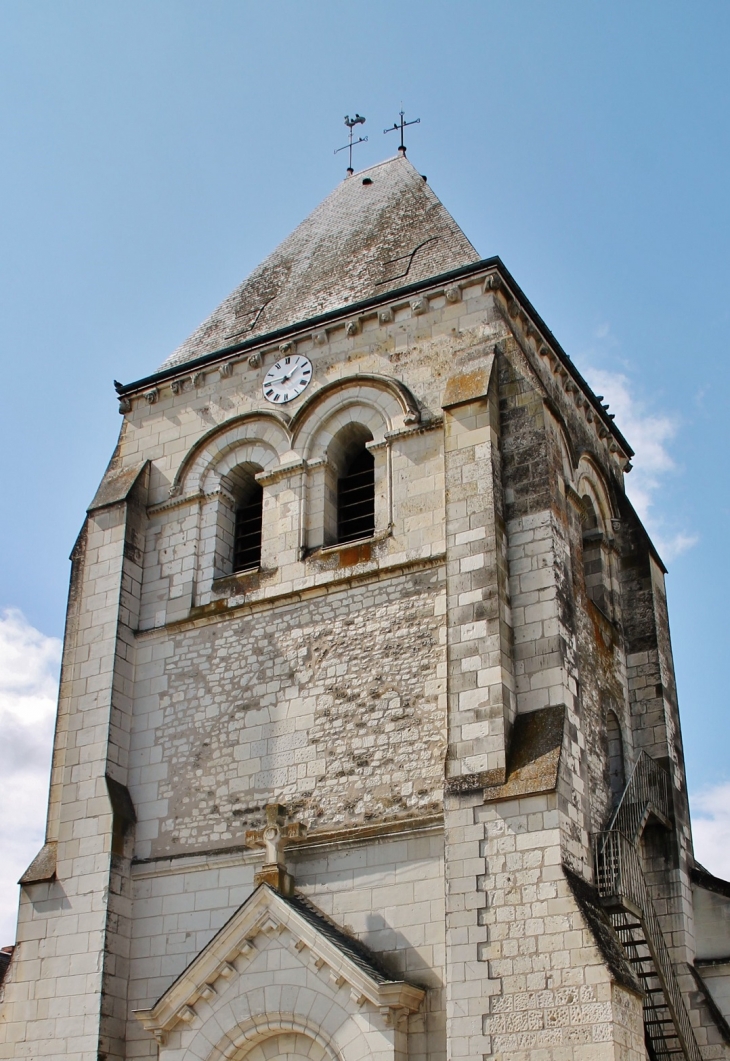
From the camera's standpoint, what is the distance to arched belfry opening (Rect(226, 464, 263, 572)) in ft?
52.9

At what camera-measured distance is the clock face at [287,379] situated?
16.3 metres

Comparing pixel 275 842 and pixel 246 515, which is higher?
pixel 246 515

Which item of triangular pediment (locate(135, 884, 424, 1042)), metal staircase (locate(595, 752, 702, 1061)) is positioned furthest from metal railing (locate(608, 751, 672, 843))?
triangular pediment (locate(135, 884, 424, 1042))

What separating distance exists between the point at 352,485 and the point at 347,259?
387 centimetres

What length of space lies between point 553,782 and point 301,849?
9.70ft

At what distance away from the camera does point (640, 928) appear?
42.7 ft

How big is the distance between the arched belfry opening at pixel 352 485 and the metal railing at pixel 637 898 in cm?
456

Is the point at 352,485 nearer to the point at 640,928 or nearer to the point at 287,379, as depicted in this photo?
the point at 287,379

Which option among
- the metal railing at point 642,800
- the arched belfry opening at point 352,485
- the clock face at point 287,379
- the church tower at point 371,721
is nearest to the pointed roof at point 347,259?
the church tower at point 371,721

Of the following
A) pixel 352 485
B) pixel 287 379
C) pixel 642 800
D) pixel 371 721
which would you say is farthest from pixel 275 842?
pixel 287 379

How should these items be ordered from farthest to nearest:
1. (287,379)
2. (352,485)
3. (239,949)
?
1. (287,379)
2. (352,485)
3. (239,949)

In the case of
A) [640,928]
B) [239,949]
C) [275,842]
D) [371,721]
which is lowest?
[239,949]

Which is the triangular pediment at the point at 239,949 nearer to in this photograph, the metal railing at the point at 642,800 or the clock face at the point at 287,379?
the metal railing at the point at 642,800

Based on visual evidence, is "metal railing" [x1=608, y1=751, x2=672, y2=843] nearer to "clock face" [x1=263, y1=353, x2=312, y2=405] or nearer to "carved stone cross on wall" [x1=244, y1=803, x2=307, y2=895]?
"carved stone cross on wall" [x1=244, y1=803, x2=307, y2=895]
